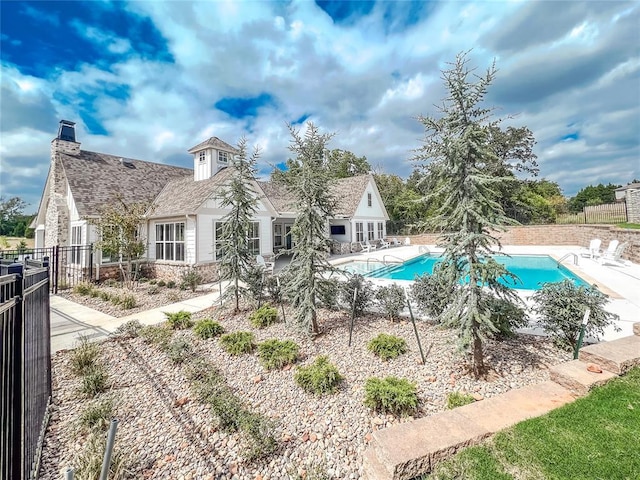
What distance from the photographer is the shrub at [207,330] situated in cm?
654

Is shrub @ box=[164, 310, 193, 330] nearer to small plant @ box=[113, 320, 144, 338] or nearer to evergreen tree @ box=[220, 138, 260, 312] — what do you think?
small plant @ box=[113, 320, 144, 338]

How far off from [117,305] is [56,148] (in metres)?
13.0

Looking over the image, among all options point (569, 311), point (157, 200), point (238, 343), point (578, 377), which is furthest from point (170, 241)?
point (578, 377)

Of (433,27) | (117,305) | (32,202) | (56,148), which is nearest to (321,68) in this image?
(433,27)

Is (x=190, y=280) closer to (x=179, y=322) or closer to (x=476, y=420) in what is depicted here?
(x=179, y=322)

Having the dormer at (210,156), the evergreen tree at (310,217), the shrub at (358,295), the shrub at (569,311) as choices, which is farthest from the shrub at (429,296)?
the dormer at (210,156)

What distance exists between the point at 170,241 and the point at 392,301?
11.9m

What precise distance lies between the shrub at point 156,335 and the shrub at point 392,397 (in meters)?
4.65

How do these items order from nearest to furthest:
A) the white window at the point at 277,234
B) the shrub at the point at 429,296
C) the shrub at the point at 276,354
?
the shrub at the point at 276,354
the shrub at the point at 429,296
the white window at the point at 277,234

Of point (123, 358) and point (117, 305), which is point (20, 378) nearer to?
point (123, 358)

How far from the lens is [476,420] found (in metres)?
3.01

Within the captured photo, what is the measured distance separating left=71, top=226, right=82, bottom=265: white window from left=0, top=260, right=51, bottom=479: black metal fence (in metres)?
13.2

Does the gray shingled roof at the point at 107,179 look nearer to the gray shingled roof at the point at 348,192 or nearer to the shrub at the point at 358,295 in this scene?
the gray shingled roof at the point at 348,192

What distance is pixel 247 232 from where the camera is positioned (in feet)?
28.1
